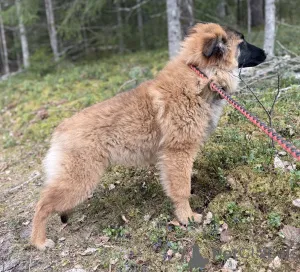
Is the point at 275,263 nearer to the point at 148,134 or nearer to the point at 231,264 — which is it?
the point at 231,264

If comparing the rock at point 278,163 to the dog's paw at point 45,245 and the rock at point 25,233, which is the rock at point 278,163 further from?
the rock at point 25,233

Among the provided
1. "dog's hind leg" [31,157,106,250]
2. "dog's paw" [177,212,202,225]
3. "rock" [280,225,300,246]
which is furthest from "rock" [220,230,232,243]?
"dog's hind leg" [31,157,106,250]

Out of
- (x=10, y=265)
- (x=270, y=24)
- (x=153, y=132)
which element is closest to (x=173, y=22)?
(x=270, y=24)

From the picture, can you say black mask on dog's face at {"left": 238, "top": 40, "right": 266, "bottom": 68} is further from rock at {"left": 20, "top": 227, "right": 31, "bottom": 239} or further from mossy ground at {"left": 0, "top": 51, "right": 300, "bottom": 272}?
rock at {"left": 20, "top": 227, "right": 31, "bottom": 239}

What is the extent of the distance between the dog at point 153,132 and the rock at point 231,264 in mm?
724

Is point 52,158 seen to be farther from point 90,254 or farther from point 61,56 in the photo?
point 61,56

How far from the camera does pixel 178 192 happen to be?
13.0ft

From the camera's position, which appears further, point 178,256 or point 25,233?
point 25,233

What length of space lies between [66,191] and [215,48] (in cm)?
233

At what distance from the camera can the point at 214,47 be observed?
399 centimetres

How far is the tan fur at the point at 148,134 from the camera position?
12.5 ft

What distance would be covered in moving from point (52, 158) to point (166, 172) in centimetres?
131

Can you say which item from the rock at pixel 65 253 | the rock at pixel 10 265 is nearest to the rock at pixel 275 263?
the rock at pixel 65 253

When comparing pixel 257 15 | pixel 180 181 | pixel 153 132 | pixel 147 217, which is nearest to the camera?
pixel 180 181
